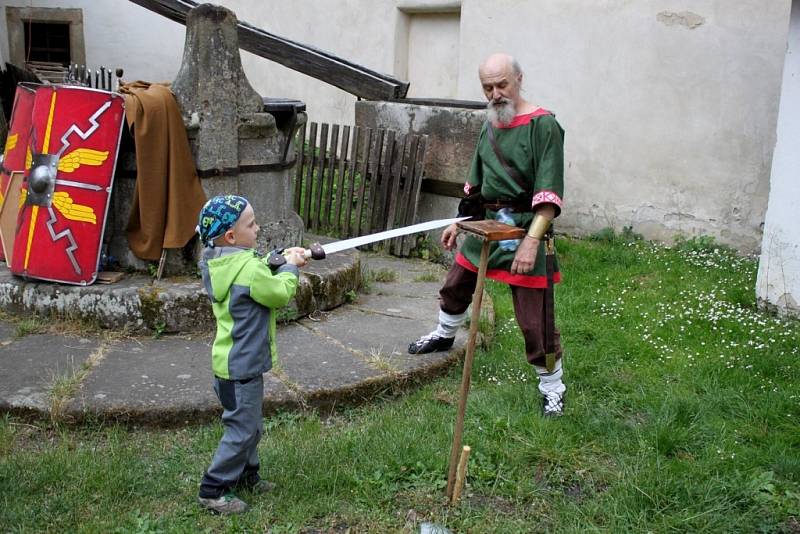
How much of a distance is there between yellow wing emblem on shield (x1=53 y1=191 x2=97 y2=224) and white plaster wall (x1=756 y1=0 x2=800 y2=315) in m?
4.04

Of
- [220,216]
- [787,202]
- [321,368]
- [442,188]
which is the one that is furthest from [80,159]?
[787,202]

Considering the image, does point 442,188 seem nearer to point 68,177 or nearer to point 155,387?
point 68,177

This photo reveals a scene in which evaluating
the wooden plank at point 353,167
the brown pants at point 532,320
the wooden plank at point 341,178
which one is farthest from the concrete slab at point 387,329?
the wooden plank at point 341,178

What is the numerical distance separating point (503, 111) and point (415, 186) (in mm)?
3062

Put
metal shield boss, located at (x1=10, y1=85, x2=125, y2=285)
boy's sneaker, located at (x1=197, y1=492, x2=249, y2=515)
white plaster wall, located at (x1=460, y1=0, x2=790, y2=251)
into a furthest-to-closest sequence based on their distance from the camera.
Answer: white plaster wall, located at (x1=460, y1=0, x2=790, y2=251) → metal shield boss, located at (x1=10, y1=85, x2=125, y2=285) → boy's sneaker, located at (x1=197, y1=492, x2=249, y2=515)

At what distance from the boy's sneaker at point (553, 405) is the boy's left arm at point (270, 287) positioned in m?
1.52

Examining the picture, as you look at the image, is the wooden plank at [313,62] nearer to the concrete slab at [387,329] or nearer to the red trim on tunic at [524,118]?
the concrete slab at [387,329]

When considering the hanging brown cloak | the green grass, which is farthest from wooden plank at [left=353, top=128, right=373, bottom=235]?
the green grass

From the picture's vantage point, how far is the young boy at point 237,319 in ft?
9.59

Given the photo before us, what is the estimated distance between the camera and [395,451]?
342 cm

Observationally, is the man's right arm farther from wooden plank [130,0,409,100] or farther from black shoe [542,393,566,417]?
wooden plank [130,0,409,100]

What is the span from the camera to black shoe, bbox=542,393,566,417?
152 inches

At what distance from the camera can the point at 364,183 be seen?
708cm

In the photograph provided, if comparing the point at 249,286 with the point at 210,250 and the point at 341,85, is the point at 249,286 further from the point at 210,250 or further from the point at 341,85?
the point at 341,85
